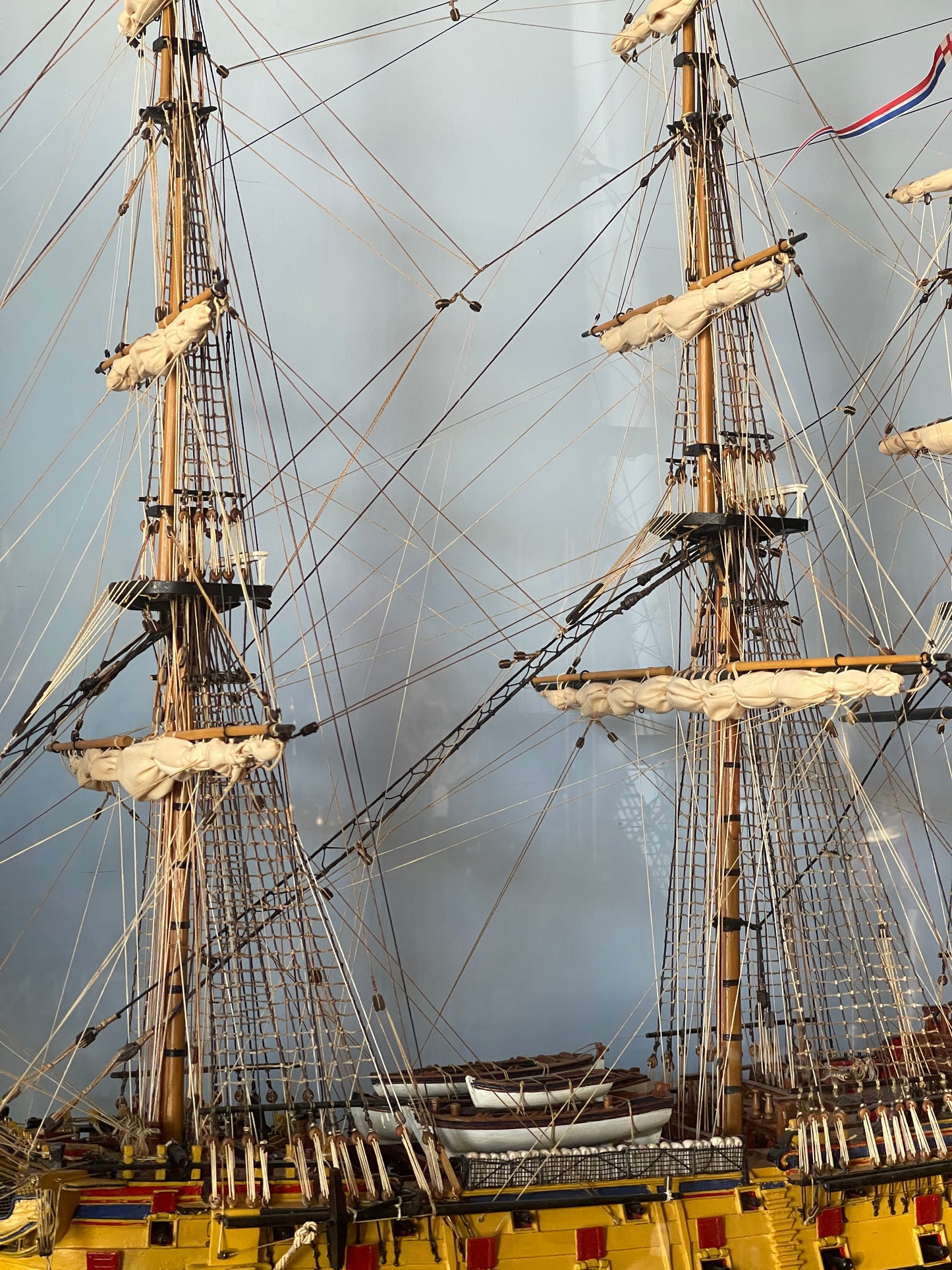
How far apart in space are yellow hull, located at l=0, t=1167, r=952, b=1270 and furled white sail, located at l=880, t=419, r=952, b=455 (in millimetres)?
3550

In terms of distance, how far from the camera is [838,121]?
8.91m

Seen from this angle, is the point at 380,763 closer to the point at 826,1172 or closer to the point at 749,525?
the point at 749,525

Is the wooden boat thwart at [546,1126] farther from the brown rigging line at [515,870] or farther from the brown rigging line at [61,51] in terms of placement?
the brown rigging line at [61,51]

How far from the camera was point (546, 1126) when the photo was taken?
548 cm

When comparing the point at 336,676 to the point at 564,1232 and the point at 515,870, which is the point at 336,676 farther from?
the point at 564,1232

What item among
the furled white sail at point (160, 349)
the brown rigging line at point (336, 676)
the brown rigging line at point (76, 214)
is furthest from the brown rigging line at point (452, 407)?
the brown rigging line at point (76, 214)

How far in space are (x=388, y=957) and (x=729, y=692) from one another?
1893 millimetres

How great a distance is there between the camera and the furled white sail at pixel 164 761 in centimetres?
536

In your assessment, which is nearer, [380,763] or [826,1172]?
[826,1172]

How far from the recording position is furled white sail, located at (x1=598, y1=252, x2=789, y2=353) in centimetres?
633

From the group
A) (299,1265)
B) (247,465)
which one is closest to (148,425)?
(247,465)

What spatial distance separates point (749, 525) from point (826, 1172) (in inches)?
114

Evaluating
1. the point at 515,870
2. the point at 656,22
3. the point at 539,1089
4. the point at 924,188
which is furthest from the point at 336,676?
the point at 924,188

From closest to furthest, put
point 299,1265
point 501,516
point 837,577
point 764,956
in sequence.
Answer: point 299,1265 → point 764,956 → point 501,516 → point 837,577
